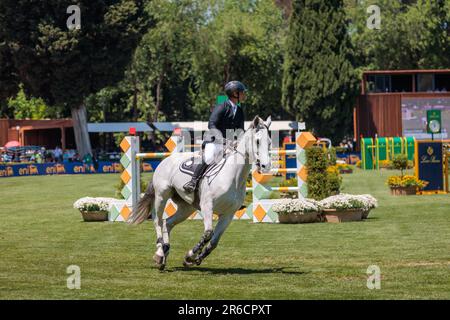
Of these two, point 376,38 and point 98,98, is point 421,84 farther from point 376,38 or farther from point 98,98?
point 98,98

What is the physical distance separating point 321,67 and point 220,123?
7066 centimetres

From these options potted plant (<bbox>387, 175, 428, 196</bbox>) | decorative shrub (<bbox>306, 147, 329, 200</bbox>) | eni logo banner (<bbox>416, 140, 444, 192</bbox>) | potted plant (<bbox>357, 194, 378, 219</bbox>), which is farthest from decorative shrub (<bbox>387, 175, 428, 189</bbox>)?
potted plant (<bbox>357, 194, 378, 219</bbox>)

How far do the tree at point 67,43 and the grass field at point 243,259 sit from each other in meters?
45.8

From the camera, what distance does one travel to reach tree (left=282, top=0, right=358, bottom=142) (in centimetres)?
8481

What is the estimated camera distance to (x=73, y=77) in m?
75.4

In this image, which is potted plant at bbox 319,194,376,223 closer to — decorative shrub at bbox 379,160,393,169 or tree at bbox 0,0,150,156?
decorative shrub at bbox 379,160,393,169

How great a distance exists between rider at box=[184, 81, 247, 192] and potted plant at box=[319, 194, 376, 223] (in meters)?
9.24

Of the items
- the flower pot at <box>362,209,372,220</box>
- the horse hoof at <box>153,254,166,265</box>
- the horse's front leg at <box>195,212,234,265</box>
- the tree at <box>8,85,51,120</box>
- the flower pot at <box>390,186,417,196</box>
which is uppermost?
the tree at <box>8,85,51,120</box>

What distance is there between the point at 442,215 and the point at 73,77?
52.8 meters

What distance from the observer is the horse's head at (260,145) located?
15.6 meters

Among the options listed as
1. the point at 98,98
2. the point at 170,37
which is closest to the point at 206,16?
the point at 170,37

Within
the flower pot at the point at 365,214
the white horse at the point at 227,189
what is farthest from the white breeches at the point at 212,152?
the flower pot at the point at 365,214

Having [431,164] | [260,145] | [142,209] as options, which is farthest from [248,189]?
Result: [431,164]

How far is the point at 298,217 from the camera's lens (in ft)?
82.8
